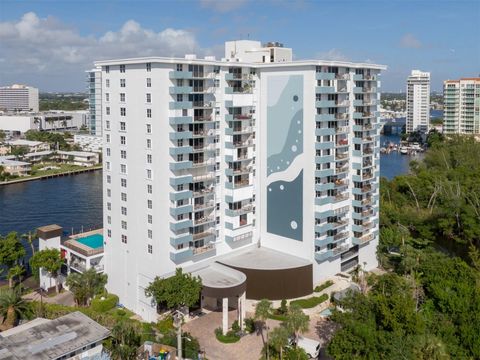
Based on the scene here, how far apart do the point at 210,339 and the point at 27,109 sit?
139821 millimetres

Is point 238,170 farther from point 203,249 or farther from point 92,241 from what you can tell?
point 92,241

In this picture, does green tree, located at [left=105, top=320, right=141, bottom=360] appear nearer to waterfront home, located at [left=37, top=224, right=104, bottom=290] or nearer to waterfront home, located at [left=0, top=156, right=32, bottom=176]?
waterfront home, located at [left=37, top=224, right=104, bottom=290]

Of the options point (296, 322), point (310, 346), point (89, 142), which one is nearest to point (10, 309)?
point (296, 322)

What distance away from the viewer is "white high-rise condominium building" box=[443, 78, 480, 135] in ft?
284

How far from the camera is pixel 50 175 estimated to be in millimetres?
65312

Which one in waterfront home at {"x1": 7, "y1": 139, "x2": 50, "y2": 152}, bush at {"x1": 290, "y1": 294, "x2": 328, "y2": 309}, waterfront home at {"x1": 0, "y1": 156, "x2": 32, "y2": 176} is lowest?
bush at {"x1": 290, "y1": 294, "x2": 328, "y2": 309}

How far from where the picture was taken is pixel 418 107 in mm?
108812

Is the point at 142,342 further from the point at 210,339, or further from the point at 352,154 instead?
the point at 352,154

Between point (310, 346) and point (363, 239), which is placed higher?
point (363, 239)

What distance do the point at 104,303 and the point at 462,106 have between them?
80000 millimetres

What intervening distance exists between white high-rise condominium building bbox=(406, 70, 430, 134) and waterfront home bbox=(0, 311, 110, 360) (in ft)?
324

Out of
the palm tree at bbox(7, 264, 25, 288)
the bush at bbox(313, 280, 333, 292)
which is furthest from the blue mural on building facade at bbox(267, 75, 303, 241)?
the palm tree at bbox(7, 264, 25, 288)

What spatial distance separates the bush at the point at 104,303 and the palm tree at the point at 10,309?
2902 mm

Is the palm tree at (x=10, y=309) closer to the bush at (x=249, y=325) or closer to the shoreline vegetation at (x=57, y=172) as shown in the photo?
the bush at (x=249, y=325)
